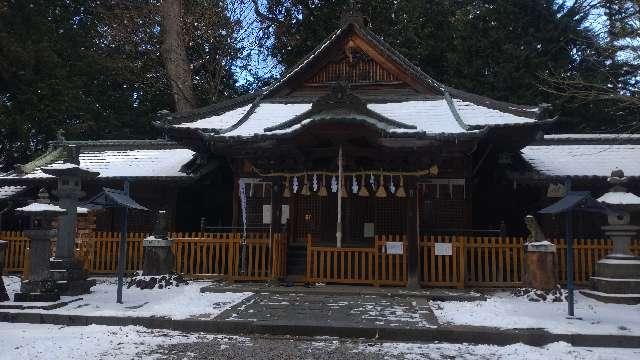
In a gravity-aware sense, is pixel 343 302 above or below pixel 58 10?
below

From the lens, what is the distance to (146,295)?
11.3m

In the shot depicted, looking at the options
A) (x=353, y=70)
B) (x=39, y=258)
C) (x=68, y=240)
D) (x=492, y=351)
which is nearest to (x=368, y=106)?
(x=353, y=70)

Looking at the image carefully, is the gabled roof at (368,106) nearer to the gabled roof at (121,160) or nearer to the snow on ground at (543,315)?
the gabled roof at (121,160)

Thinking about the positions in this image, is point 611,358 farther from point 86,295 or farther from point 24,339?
point 86,295

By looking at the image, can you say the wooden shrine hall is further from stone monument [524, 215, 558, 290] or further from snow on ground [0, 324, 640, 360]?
snow on ground [0, 324, 640, 360]

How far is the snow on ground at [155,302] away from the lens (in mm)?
9242

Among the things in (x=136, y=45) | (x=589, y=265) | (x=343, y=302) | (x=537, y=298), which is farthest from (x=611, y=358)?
(x=136, y=45)

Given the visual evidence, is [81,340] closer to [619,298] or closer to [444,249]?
[444,249]

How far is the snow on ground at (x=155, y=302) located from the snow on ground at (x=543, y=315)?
4.27 m

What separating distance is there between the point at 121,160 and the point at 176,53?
25.6 ft

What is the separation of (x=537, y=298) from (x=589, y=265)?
294cm

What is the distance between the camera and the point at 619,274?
10.9 m

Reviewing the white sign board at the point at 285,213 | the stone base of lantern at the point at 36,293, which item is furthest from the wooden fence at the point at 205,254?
the stone base of lantern at the point at 36,293

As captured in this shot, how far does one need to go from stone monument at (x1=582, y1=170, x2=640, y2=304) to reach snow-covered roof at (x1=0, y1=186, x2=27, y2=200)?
1770 cm
